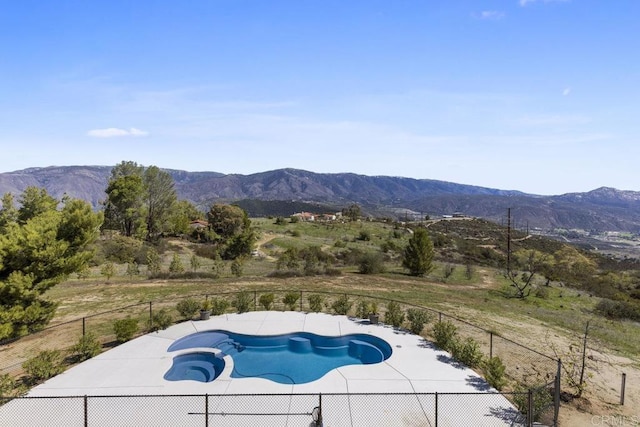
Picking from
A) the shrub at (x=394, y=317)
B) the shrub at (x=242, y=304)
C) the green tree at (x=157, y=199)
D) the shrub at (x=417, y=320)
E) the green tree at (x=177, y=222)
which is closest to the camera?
the shrub at (x=417, y=320)

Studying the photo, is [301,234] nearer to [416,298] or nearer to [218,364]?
[416,298]

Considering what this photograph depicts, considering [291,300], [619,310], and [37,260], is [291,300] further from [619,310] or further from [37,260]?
[619,310]

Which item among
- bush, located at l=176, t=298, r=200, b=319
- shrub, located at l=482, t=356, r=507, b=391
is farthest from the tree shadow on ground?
bush, located at l=176, t=298, r=200, b=319

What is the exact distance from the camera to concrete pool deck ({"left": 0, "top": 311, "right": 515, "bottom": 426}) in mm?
12297

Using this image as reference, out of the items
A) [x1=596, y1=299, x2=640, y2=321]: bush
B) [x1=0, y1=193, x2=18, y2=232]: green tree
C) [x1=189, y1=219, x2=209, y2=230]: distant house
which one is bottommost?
[x1=596, y1=299, x2=640, y2=321]: bush

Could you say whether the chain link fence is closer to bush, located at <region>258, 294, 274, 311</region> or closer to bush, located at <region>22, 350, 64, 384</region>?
bush, located at <region>258, 294, 274, 311</region>

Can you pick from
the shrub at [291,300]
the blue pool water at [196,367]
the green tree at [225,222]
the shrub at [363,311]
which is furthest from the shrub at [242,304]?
the green tree at [225,222]

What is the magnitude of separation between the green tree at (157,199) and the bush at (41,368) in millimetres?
52327

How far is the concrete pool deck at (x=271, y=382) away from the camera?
484 inches

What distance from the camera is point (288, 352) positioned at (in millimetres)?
Answer: 17719

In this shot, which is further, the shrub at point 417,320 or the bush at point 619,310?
the bush at point 619,310

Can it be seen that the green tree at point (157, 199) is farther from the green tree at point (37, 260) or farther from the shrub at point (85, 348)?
the shrub at point (85, 348)

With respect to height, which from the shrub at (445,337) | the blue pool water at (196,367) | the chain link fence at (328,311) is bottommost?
the blue pool water at (196,367)

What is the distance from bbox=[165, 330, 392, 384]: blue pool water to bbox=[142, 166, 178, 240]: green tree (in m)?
51.1
